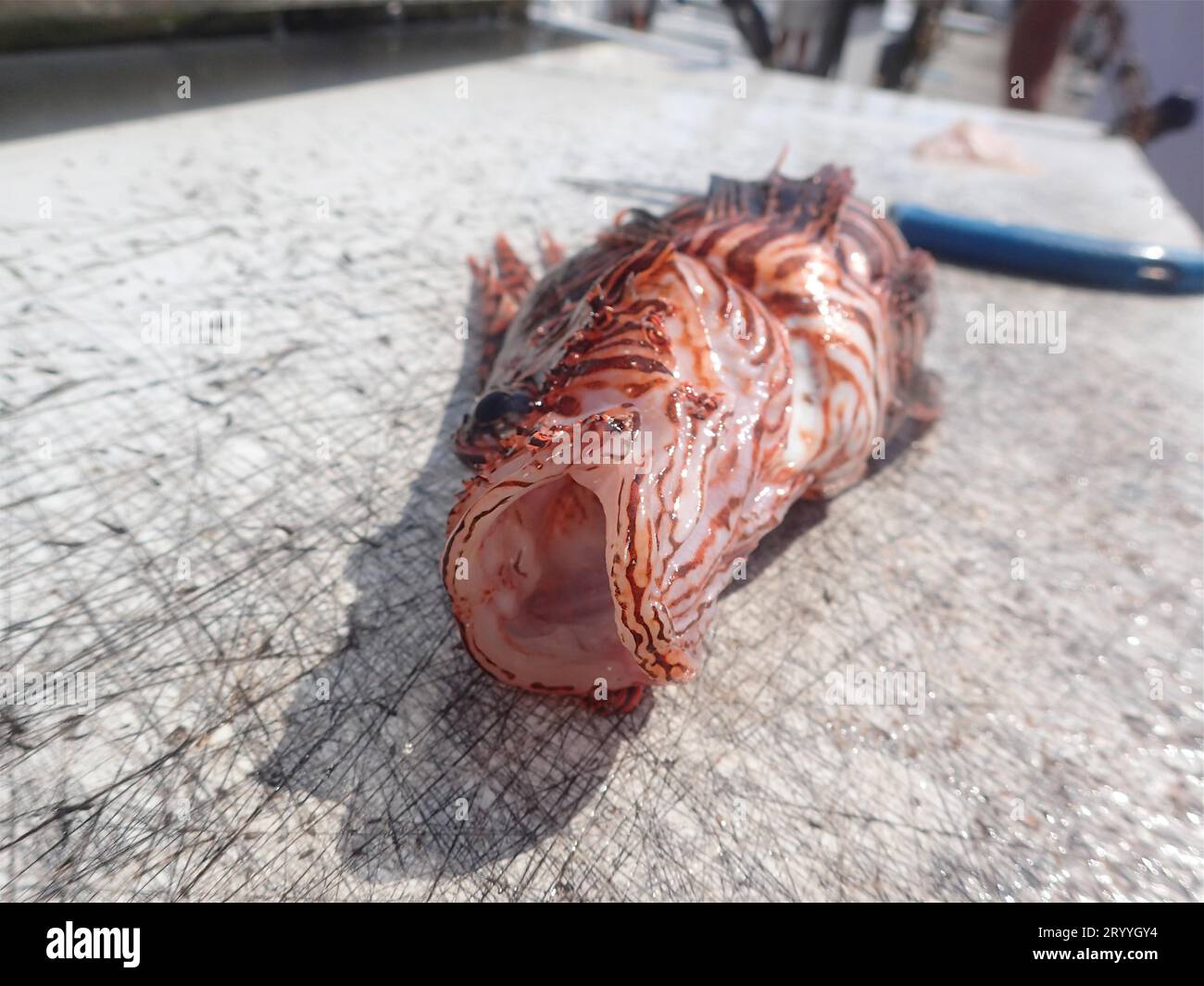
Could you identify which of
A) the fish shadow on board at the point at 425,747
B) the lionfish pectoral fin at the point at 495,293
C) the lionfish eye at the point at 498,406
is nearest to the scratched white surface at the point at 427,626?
the fish shadow on board at the point at 425,747

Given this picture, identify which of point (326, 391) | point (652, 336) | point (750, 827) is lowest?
point (750, 827)

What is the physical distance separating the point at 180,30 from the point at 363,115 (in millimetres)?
1595

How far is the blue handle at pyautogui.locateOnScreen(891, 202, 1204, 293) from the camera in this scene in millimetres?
3811

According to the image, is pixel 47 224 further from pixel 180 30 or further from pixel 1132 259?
pixel 1132 259

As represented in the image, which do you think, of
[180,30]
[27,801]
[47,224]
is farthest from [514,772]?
[180,30]

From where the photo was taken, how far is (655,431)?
1481 millimetres

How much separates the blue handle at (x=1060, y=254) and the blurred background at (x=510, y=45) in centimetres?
191

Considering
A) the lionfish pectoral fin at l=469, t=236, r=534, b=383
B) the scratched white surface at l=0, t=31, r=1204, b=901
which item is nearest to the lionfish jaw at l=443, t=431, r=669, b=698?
the scratched white surface at l=0, t=31, r=1204, b=901

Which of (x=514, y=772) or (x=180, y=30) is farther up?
(x=180, y=30)

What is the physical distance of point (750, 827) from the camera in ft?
5.00

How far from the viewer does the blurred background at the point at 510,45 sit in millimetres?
3988

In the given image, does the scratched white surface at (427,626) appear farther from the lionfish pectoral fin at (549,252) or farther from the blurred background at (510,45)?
the blurred background at (510,45)

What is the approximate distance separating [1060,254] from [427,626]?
357 cm

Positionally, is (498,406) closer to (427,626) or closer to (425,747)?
(427,626)
